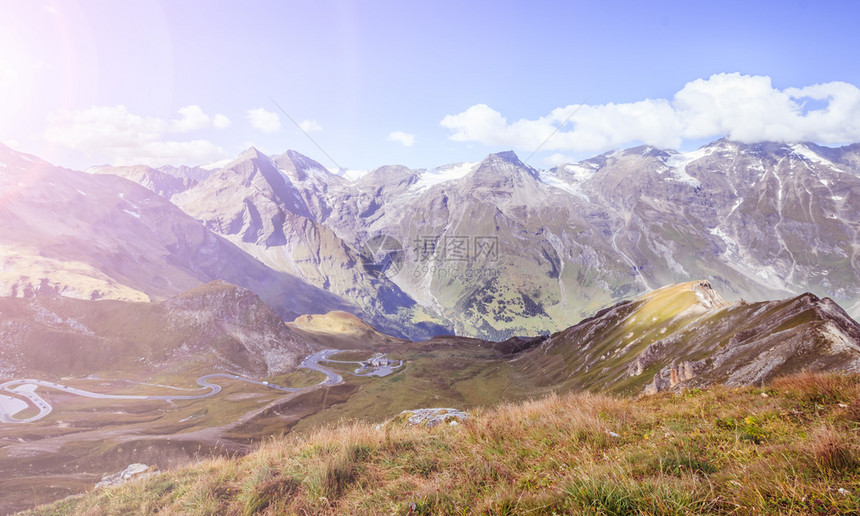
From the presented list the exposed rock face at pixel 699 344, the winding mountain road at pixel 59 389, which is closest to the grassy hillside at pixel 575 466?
the exposed rock face at pixel 699 344

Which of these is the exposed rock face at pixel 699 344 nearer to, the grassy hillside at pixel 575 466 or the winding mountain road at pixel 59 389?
the grassy hillside at pixel 575 466

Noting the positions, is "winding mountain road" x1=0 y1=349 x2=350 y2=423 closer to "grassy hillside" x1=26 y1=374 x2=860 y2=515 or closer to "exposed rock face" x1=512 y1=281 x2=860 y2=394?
"exposed rock face" x1=512 y1=281 x2=860 y2=394

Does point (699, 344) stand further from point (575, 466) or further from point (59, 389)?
point (59, 389)

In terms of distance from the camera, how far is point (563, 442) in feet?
27.5

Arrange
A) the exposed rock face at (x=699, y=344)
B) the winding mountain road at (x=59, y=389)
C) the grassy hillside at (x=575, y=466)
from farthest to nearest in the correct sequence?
1. the winding mountain road at (x=59, y=389)
2. the exposed rock face at (x=699, y=344)
3. the grassy hillside at (x=575, y=466)

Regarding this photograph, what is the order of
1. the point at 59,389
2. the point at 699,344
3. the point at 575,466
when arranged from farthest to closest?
the point at 59,389 → the point at 699,344 → the point at 575,466

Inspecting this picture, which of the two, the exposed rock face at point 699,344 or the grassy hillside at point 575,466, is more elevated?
the grassy hillside at point 575,466

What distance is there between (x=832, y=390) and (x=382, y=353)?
17685cm

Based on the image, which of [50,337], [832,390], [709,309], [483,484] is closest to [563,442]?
[483,484]

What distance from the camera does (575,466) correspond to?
6840 mm

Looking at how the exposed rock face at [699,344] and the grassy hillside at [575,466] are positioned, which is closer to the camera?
the grassy hillside at [575,466]

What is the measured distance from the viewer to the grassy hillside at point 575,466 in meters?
5.04

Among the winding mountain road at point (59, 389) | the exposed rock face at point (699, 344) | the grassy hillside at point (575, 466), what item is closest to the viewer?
the grassy hillside at point (575, 466)

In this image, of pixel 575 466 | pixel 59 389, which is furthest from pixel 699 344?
pixel 59 389
